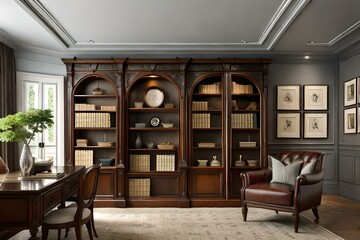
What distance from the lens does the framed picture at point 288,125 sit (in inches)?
269

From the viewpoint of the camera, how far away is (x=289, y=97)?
686 cm

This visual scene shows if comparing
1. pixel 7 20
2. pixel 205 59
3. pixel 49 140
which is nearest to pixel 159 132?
pixel 205 59

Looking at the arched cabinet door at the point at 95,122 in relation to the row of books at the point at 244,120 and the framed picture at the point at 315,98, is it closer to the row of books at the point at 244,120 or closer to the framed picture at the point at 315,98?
the row of books at the point at 244,120

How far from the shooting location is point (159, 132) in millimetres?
6617

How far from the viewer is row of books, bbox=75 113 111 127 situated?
20.6 feet

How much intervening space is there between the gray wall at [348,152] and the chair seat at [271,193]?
2027mm

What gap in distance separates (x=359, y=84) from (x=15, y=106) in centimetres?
597

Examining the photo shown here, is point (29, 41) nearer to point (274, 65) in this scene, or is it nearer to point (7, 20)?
point (7, 20)

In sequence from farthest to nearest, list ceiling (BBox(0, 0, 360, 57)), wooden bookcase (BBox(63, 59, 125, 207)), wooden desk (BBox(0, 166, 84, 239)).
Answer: wooden bookcase (BBox(63, 59, 125, 207)) < ceiling (BBox(0, 0, 360, 57)) < wooden desk (BBox(0, 166, 84, 239))

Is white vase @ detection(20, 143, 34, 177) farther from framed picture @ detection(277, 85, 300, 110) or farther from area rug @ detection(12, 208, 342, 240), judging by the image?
framed picture @ detection(277, 85, 300, 110)

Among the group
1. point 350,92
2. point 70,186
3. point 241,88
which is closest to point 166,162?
point 241,88

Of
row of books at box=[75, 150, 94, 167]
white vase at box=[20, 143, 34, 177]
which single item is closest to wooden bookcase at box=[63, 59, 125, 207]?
row of books at box=[75, 150, 94, 167]

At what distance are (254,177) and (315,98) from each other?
2.58 m

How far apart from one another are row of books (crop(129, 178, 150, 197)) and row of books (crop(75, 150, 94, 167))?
81 cm
